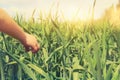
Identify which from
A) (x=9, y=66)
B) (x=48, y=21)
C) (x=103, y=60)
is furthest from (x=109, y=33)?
(x=103, y=60)

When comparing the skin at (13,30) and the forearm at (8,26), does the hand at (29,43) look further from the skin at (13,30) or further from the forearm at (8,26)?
the forearm at (8,26)

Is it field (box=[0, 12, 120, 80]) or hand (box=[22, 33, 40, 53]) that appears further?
hand (box=[22, 33, 40, 53])

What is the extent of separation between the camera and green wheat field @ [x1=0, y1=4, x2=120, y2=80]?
4.70 feet

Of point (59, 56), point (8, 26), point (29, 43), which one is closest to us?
point (8, 26)

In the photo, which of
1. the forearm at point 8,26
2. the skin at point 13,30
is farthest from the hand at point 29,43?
the forearm at point 8,26

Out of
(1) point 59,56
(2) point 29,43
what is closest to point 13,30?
(2) point 29,43

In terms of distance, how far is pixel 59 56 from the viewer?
205 centimetres

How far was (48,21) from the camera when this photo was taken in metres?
2.68

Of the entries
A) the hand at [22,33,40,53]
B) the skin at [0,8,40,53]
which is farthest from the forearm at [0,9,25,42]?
the hand at [22,33,40,53]

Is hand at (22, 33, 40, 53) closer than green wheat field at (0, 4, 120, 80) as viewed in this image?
No

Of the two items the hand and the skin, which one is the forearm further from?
the hand

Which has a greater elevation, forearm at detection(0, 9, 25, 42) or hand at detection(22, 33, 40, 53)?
forearm at detection(0, 9, 25, 42)

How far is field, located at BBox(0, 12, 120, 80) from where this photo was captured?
56.6 inches

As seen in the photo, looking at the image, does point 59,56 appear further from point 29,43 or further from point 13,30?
point 13,30
